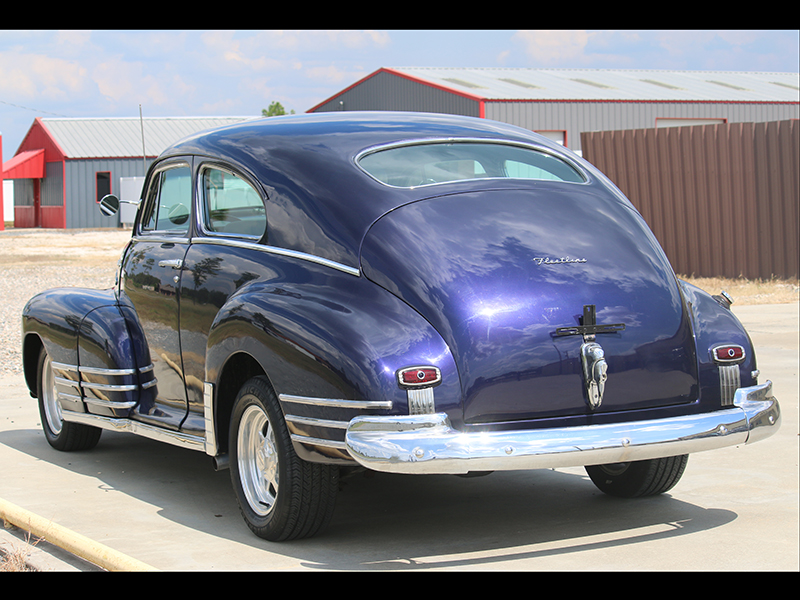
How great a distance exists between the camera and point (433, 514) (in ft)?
16.6

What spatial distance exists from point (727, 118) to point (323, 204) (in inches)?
1354

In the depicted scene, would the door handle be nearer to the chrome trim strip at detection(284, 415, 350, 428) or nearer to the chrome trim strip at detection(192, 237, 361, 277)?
the chrome trim strip at detection(192, 237, 361, 277)

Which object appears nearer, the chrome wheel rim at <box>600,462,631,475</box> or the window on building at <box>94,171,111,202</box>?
the chrome wheel rim at <box>600,462,631,475</box>

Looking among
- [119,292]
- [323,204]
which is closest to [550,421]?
[323,204]

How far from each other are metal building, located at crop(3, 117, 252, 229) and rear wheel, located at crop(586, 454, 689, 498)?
4293 cm

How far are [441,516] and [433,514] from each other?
0.18 feet

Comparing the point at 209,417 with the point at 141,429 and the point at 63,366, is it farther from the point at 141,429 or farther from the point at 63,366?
the point at 63,366

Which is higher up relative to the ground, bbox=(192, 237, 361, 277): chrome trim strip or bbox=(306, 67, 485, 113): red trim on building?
bbox=(306, 67, 485, 113): red trim on building

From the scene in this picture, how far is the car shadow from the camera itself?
14.3 feet

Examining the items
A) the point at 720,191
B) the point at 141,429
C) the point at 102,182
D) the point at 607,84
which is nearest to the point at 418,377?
the point at 141,429

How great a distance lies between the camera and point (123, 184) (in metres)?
44.7

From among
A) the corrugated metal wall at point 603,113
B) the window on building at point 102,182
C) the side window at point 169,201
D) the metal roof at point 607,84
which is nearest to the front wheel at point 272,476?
the side window at point 169,201

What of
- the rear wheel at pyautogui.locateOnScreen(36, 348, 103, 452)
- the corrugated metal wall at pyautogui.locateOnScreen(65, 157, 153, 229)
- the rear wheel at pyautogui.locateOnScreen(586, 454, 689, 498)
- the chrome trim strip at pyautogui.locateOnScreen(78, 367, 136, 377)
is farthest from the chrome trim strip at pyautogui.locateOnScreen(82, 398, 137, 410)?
the corrugated metal wall at pyautogui.locateOnScreen(65, 157, 153, 229)

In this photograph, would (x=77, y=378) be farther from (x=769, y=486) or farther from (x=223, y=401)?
(x=769, y=486)
